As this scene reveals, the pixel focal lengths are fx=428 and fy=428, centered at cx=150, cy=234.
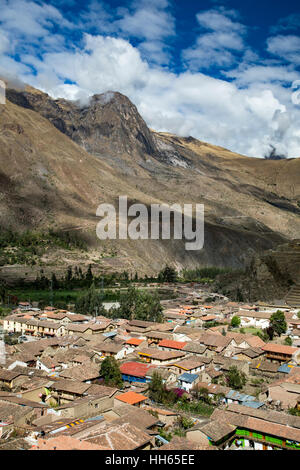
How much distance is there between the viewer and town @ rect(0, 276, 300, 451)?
19531mm

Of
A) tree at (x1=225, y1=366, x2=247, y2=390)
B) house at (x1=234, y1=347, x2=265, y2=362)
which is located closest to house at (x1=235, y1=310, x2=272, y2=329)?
house at (x1=234, y1=347, x2=265, y2=362)

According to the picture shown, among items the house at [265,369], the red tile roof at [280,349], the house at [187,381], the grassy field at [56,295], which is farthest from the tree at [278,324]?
the grassy field at [56,295]

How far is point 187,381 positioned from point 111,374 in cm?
522

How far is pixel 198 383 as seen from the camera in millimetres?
29109

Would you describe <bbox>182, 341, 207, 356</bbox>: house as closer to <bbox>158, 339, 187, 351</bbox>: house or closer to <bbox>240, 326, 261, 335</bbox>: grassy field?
<bbox>158, 339, 187, 351</bbox>: house

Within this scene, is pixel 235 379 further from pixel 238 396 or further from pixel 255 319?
pixel 255 319

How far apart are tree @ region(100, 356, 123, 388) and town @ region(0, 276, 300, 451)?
8 centimetres

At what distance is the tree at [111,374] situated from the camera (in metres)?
28.7

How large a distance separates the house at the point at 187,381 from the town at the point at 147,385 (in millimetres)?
93

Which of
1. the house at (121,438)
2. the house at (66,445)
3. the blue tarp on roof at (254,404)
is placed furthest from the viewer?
the blue tarp on roof at (254,404)

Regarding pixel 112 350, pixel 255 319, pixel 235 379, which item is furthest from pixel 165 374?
pixel 255 319

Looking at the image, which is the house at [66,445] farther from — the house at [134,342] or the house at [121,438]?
the house at [134,342]
